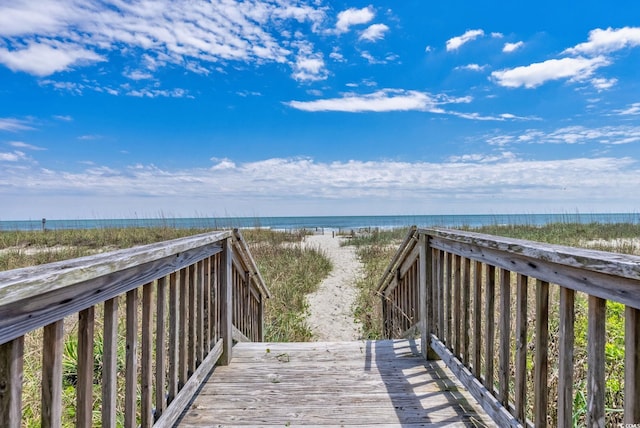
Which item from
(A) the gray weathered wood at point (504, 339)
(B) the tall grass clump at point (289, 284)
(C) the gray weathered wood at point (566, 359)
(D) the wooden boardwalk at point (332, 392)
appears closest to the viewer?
(C) the gray weathered wood at point (566, 359)

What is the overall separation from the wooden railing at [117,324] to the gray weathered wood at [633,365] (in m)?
1.70

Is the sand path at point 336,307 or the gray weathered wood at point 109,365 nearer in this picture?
the gray weathered wood at point 109,365

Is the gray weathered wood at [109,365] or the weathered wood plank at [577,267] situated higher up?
the weathered wood plank at [577,267]

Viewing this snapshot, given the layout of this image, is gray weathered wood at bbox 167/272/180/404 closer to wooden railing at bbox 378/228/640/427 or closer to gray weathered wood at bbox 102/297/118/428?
gray weathered wood at bbox 102/297/118/428

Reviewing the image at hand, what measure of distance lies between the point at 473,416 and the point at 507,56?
13.0 meters

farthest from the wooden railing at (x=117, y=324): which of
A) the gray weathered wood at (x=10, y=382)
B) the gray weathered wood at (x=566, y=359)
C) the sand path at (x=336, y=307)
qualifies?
the sand path at (x=336, y=307)

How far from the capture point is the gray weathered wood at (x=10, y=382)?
2.90 ft

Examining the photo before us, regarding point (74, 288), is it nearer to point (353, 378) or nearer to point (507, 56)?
point (353, 378)

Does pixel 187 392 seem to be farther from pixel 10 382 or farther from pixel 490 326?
pixel 490 326

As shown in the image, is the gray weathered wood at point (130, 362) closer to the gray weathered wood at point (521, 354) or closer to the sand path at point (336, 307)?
the gray weathered wood at point (521, 354)

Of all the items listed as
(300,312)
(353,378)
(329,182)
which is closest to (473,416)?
(353,378)

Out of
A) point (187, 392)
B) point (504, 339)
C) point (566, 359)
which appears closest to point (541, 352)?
point (566, 359)

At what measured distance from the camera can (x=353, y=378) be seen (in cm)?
279

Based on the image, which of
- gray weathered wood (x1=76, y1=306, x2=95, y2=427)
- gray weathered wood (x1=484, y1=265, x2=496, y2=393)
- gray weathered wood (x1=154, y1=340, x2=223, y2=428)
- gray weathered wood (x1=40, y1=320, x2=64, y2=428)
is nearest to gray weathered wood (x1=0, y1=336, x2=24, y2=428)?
gray weathered wood (x1=40, y1=320, x2=64, y2=428)
